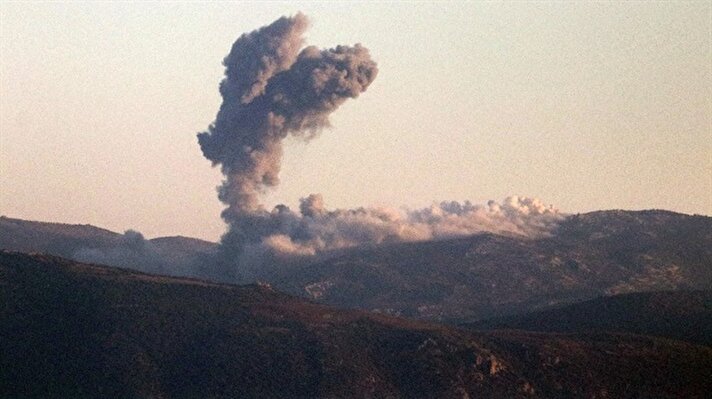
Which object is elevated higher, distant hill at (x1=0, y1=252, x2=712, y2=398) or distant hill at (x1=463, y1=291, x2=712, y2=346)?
distant hill at (x1=463, y1=291, x2=712, y2=346)

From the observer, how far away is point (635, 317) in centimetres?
15700

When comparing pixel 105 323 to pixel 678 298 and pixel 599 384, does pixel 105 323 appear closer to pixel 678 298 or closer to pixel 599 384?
pixel 599 384

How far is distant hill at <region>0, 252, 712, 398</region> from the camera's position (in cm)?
11462

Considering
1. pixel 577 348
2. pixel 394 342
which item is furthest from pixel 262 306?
pixel 577 348

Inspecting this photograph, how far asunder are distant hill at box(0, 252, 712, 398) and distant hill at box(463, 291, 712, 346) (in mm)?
15222

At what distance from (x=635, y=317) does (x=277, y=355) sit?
194 feet

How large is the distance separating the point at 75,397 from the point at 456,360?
4120cm

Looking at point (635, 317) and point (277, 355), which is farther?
point (635, 317)

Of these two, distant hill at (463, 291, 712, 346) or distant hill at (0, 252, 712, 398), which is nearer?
distant hill at (0, 252, 712, 398)

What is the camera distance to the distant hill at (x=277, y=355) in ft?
376

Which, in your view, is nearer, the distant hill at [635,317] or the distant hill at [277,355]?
the distant hill at [277,355]

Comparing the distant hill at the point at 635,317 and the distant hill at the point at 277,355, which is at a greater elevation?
the distant hill at the point at 635,317

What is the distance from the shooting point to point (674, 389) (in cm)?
11894

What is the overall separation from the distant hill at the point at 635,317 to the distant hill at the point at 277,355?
1522 cm
